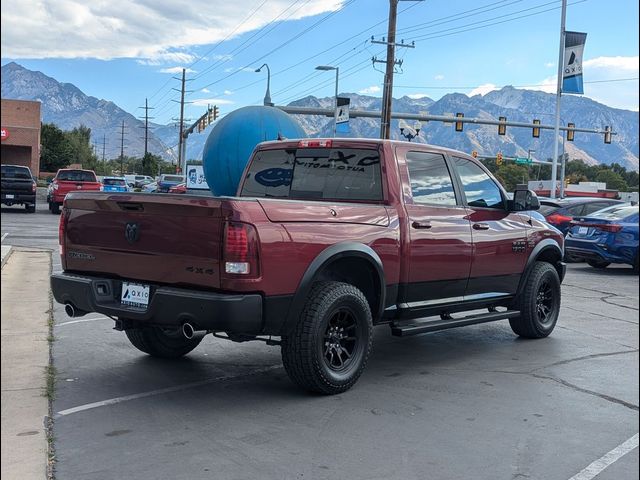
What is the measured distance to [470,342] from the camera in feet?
25.5

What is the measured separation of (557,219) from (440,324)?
11.7 metres

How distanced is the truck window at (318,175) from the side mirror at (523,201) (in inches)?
66.2

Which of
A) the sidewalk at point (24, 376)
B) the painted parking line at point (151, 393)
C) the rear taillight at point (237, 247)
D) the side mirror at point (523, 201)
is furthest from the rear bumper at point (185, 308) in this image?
the side mirror at point (523, 201)

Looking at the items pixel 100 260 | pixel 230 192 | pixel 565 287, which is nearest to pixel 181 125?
pixel 230 192

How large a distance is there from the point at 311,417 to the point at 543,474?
1.63m

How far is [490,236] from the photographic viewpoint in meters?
6.95

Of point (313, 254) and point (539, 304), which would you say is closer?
point (313, 254)

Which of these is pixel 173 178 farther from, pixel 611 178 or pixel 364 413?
pixel 611 178

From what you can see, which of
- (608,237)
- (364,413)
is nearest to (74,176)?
(608,237)

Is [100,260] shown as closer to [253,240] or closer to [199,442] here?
[253,240]

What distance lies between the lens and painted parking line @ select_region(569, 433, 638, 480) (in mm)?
3996

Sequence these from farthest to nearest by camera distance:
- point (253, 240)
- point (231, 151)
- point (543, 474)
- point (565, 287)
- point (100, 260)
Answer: point (231, 151)
point (565, 287)
point (100, 260)
point (253, 240)
point (543, 474)

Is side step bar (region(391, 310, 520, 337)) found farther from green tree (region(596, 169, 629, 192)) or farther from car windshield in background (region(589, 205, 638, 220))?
green tree (region(596, 169, 629, 192))

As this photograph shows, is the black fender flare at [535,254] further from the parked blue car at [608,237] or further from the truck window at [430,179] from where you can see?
the parked blue car at [608,237]
